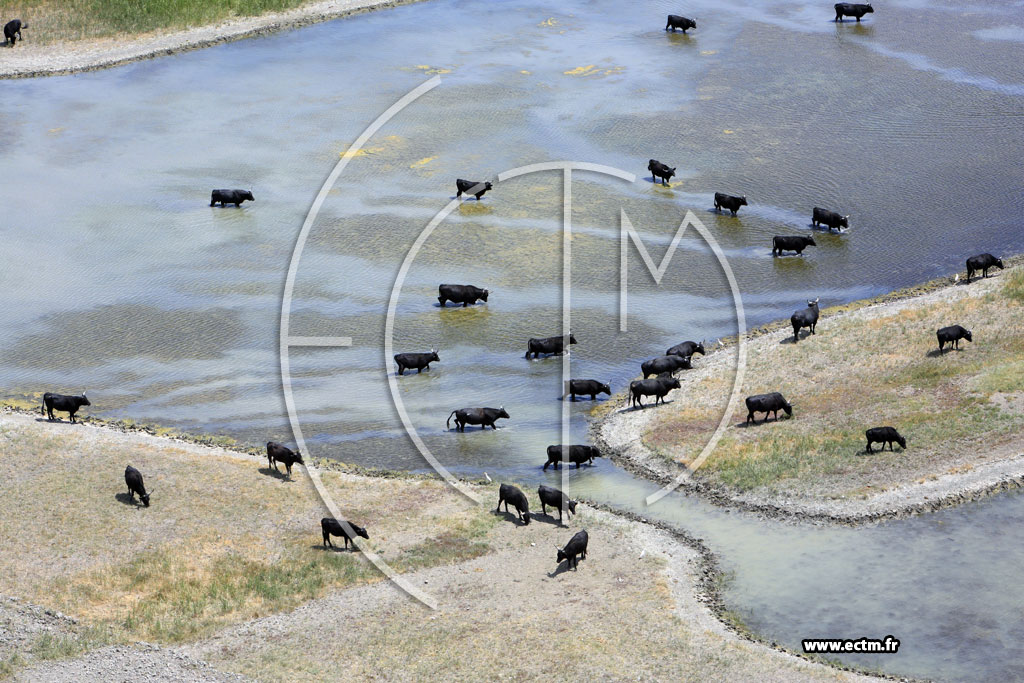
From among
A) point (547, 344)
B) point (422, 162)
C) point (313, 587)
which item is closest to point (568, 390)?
point (547, 344)

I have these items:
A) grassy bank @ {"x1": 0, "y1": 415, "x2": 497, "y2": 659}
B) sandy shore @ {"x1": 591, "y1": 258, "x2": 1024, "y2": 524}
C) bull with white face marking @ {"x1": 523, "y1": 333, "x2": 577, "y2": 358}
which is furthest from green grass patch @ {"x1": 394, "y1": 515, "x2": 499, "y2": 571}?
bull with white face marking @ {"x1": 523, "y1": 333, "x2": 577, "y2": 358}

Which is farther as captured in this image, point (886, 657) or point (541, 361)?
point (541, 361)

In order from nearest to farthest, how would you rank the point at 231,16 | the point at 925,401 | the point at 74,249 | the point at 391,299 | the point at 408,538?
the point at 408,538 < the point at 925,401 < the point at 391,299 < the point at 74,249 < the point at 231,16

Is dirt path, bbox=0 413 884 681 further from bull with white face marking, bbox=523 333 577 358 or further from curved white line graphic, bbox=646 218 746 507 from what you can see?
bull with white face marking, bbox=523 333 577 358

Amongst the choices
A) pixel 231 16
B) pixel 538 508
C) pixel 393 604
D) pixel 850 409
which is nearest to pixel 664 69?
pixel 231 16

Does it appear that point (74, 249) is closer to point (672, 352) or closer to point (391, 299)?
point (391, 299)

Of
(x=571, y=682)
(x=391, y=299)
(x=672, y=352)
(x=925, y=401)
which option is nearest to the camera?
(x=571, y=682)

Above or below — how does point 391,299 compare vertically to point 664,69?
below
